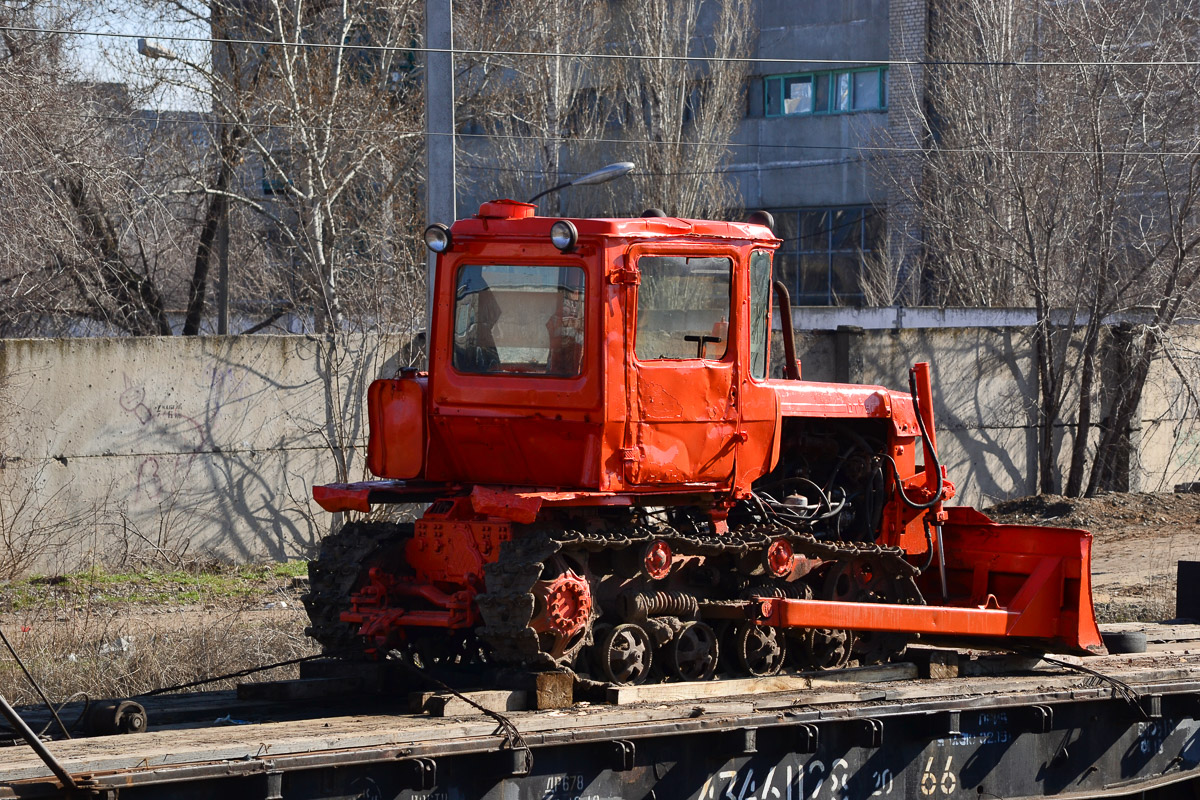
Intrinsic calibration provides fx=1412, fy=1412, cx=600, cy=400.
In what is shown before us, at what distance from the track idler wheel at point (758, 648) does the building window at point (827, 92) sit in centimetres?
3020

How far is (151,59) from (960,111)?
13719 millimetres

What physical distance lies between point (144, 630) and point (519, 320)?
5725 mm

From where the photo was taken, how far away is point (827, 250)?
37.8m

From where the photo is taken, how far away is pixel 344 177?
19641mm

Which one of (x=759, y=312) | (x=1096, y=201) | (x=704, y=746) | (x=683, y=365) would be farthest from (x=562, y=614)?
(x=1096, y=201)

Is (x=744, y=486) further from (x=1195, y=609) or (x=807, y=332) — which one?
(x=807, y=332)

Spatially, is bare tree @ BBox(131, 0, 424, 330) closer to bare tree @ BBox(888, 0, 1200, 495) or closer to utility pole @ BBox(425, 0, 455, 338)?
utility pole @ BBox(425, 0, 455, 338)

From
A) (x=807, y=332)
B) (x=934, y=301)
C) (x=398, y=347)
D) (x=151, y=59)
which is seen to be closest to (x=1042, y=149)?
(x=807, y=332)

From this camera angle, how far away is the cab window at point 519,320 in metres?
7.23

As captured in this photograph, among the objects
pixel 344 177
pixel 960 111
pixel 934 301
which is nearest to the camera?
pixel 344 177

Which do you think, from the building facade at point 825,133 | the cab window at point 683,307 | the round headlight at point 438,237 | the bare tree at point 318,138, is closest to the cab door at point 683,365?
the cab window at point 683,307

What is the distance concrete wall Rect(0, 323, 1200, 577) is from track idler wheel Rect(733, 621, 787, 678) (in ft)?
27.4

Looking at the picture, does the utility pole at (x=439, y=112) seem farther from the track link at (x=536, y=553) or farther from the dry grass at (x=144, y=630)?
the track link at (x=536, y=553)

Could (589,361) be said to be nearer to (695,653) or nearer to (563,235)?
(563,235)
